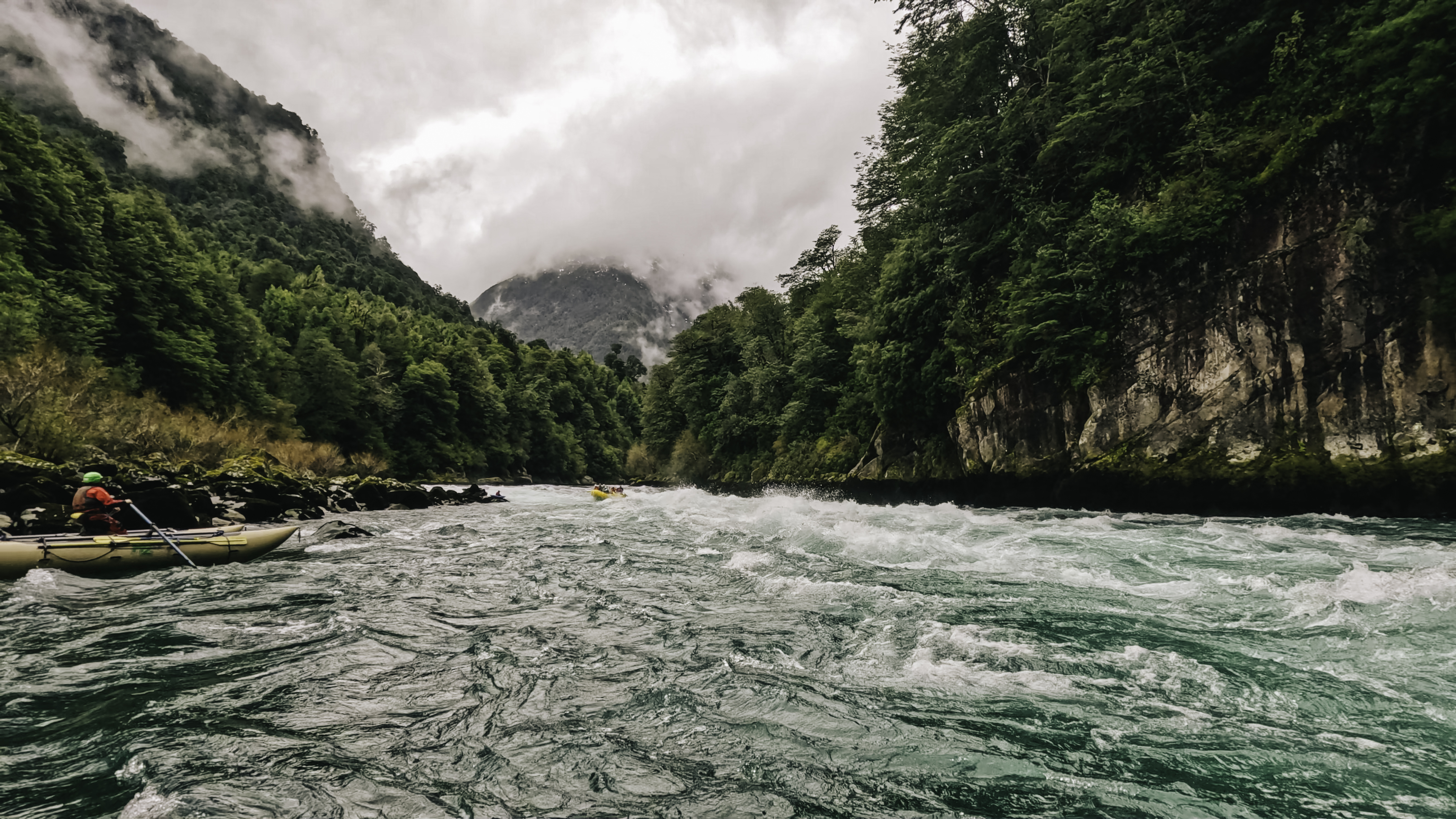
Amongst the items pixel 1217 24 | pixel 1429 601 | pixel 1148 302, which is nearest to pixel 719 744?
pixel 1429 601

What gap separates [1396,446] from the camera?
12.7 meters

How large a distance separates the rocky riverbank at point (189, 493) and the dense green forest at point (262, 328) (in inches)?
218

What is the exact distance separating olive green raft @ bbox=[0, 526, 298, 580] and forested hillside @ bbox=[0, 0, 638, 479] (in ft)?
47.7

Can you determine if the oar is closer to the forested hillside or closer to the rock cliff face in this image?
the forested hillside

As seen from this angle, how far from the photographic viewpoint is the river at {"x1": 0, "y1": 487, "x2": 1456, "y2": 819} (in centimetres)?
336

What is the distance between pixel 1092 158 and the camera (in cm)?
2030

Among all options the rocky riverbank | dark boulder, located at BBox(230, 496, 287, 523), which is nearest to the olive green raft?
the rocky riverbank

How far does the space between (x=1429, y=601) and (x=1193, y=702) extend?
13.3 ft

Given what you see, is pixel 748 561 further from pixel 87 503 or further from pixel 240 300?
pixel 240 300

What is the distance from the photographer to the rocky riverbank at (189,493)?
12.2 meters

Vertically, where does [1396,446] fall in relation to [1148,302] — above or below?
below

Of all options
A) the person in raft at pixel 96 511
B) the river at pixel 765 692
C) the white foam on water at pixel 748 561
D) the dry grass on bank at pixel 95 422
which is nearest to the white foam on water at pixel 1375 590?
the river at pixel 765 692

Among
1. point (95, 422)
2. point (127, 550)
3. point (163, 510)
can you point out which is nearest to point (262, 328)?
point (95, 422)

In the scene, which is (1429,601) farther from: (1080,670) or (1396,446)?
(1396,446)
